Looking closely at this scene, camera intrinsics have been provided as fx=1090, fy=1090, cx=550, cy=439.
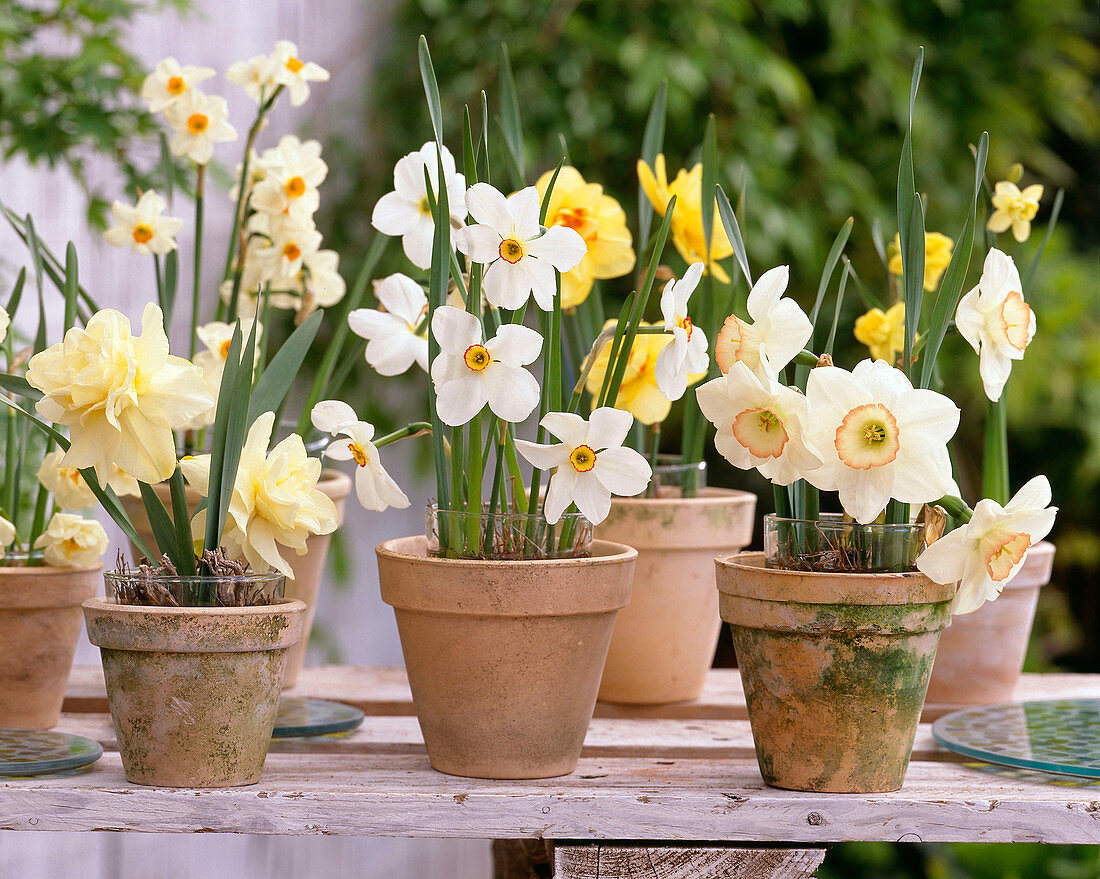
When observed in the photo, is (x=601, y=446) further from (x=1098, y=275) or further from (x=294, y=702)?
(x=1098, y=275)

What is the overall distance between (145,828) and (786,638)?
0.41 meters

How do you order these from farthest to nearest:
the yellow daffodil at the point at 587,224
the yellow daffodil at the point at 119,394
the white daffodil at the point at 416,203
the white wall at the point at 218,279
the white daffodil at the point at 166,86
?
the white wall at the point at 218,279
the white daffodil at the point at 166,86
the yellow daffodil at the point at 587,224
the white daffodil at the point at 416,203
the yellow daffodil at the point at 119,394

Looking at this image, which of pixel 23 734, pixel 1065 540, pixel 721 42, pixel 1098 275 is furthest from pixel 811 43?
pixel 23 734

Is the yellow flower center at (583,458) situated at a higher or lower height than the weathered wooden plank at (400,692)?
higher

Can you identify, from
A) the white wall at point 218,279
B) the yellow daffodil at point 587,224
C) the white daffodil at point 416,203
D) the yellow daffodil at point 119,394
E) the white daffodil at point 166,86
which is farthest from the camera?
the white wall at point 218,279

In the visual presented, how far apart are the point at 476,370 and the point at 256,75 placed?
49 cm

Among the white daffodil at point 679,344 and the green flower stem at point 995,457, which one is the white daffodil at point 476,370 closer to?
the white daffodil at point 679,344

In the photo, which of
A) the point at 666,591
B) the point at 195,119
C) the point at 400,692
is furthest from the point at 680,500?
the point at 195,119

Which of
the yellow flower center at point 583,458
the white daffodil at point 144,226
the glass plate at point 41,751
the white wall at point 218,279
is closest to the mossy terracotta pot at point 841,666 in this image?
the yellow flower center at point 583,458

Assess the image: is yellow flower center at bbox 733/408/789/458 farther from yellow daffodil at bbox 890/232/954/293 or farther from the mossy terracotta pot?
yellow daffodil at bbox 890/232/954/293

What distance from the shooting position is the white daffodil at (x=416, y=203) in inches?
29.5

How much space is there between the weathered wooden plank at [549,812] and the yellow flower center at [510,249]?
0.34 metres

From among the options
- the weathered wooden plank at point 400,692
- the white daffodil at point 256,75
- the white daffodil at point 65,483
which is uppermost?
the white daffodil at point 256,75

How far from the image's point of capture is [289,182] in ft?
3.16
